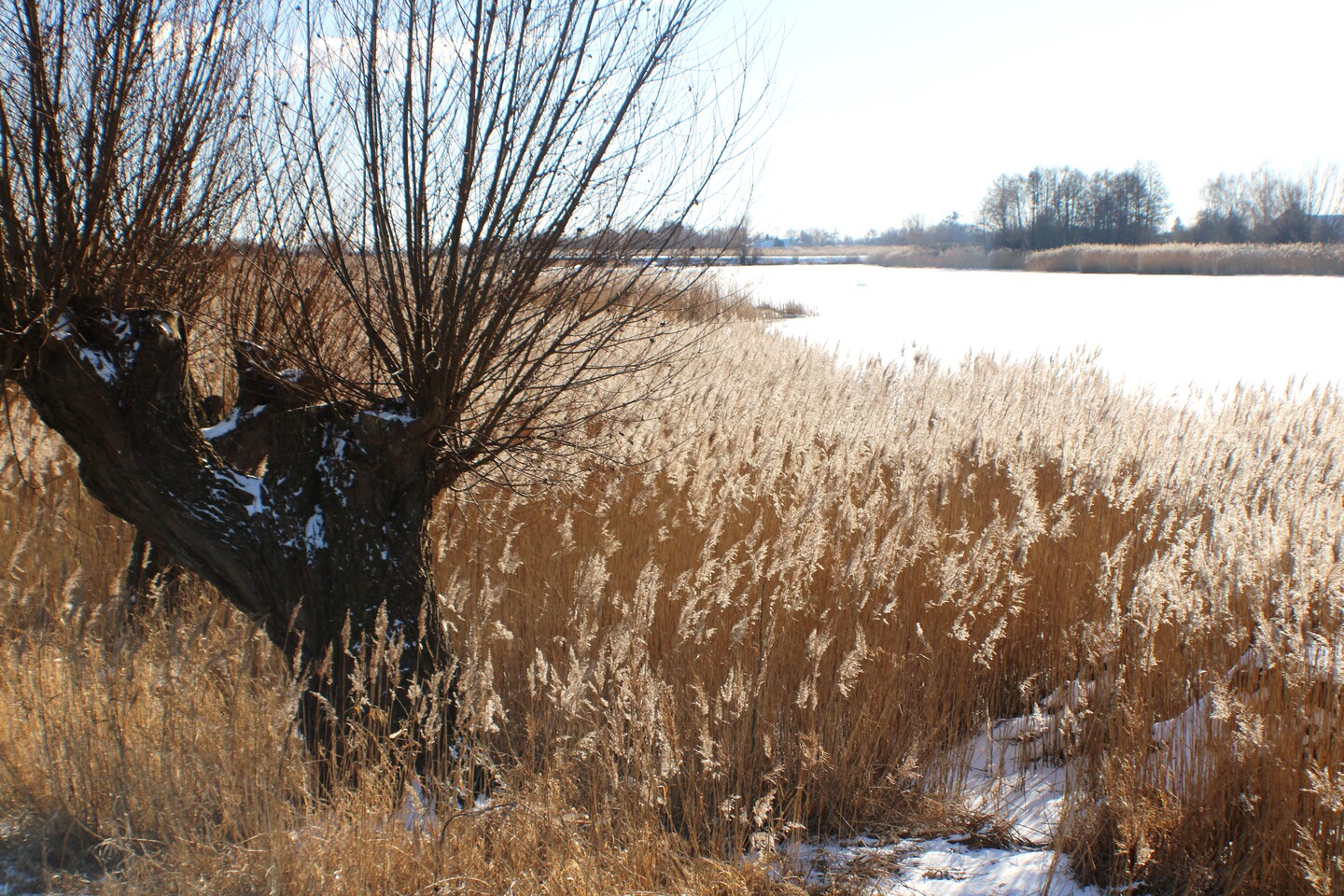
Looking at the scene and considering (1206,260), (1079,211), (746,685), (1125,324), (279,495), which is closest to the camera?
(279,495)

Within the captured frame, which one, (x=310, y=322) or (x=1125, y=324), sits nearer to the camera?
(x=310, y=322)

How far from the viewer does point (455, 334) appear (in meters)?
2.72

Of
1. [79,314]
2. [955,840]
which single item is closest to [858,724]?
[955,840]

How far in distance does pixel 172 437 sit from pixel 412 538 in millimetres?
787

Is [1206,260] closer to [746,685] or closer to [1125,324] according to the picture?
[1125,324]

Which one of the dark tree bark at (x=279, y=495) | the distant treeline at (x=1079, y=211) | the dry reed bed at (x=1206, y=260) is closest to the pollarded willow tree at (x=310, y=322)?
the dark tree bark at (x=279, y=495)

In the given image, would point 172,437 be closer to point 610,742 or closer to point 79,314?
point 79,314

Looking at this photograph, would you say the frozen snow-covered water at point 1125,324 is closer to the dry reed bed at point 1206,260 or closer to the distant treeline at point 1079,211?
the dry reed bed at point 1206,260

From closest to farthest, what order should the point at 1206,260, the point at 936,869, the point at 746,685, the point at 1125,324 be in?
the point at 936,869 → the point at 746,685 → the point at 1125,324 → the point at 1206,260

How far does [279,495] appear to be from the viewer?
9.12 ft

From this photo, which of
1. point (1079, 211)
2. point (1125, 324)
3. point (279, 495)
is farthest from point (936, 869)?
point (1079, 211)

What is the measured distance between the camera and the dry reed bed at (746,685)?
233cm

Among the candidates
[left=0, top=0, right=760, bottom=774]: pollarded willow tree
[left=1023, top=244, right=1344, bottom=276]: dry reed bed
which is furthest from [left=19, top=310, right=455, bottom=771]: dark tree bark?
[left=1023, top=244, right=1344, bottom=276]: dry reed bed

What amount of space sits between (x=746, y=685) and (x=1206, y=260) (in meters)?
35.8
